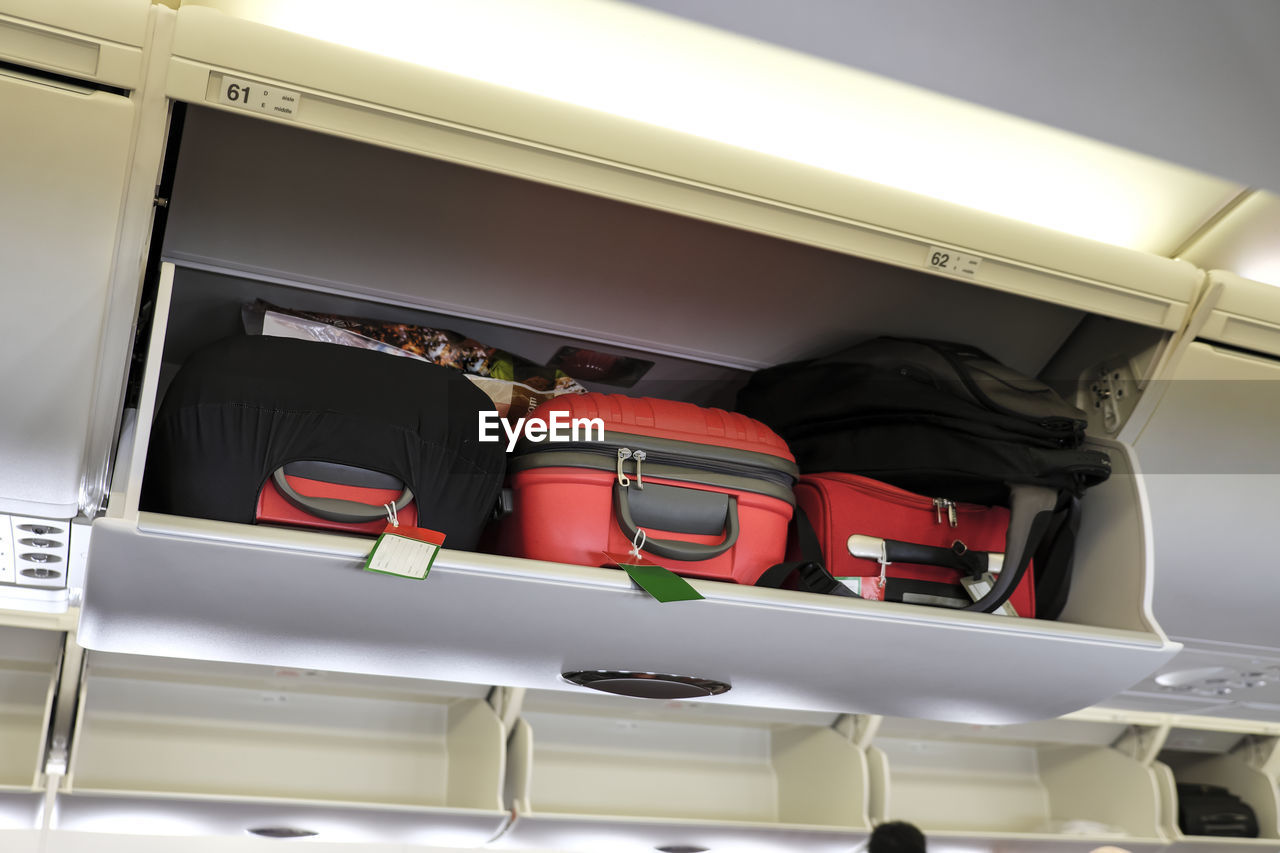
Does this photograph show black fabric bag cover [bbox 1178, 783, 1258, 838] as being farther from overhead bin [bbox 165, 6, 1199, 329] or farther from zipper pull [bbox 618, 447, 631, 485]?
zipper pull [bbox 618, 447, 631, 485]

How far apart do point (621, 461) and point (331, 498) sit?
415 mm

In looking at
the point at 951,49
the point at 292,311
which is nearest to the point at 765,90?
the point at 292,311

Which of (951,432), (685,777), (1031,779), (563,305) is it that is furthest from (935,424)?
(1031,779)

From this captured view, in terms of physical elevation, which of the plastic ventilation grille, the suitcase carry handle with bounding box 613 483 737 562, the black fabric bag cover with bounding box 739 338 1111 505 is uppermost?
the black fabric bag cover with bounding box 739 338 1111 505

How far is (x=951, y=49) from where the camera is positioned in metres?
0.36

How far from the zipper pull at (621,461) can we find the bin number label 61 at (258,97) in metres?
0.64

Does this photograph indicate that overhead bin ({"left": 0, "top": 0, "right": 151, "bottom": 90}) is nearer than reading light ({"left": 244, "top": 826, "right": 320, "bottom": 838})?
Yes

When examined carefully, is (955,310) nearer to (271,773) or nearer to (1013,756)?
(271,773)

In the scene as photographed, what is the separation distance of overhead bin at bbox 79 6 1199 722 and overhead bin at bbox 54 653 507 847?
1030 millimetres

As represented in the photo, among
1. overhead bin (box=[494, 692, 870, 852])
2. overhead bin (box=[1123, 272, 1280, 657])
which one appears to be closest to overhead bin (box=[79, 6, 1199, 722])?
overhead bin (box=[1123, 272, 1280, 657])

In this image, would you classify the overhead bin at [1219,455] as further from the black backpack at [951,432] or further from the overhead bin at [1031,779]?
the overhead bin at [1031,779]

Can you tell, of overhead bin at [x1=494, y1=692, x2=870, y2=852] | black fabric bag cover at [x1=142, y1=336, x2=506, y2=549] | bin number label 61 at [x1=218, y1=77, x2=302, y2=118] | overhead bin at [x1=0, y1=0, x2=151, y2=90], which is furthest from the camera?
overhead bin at [x1=494, y1=692, x2=870, y2=852]

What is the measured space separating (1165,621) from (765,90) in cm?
180

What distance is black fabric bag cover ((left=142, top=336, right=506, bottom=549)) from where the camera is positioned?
1.33 m
